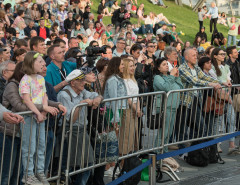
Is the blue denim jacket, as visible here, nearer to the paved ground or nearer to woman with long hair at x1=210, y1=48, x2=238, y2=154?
the paved ground

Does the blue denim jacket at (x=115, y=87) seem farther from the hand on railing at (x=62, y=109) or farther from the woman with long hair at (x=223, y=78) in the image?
the woman with long hair at (x=223, y=78)

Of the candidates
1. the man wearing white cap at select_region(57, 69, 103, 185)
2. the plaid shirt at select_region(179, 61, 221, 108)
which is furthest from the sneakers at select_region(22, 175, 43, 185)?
the plaid shirt at select_region(179, 61, 221, 108)

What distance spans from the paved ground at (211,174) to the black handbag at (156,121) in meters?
0.84

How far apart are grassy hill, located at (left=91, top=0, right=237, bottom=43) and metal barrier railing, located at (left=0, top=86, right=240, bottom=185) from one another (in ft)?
60.5

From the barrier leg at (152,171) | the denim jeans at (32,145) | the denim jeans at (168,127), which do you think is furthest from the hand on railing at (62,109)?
the denim jeans at (168,127)

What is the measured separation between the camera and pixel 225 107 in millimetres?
8812

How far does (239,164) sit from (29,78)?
172 inches

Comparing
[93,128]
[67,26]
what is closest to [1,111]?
[93,128]

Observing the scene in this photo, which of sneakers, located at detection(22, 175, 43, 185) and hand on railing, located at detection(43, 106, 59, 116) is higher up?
hand on railing, located at detection(43, 106, 59, 116)

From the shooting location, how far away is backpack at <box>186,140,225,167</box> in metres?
8.45

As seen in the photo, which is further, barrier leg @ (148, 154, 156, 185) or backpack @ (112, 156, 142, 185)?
barrier leg @ (148, 154, 156, 185)

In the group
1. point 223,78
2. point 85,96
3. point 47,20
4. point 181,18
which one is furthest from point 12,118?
point 181,18

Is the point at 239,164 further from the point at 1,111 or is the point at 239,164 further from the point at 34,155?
the point at 1,111

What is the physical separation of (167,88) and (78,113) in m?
2.43
